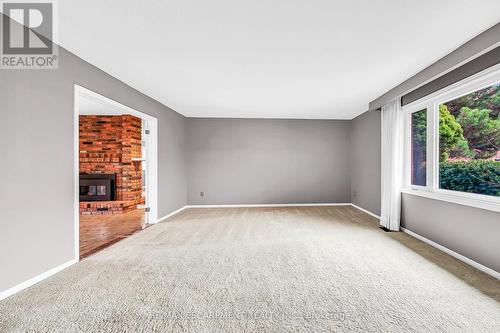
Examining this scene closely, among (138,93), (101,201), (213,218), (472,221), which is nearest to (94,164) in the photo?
(101,201)

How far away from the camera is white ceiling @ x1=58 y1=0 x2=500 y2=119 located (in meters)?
1.97

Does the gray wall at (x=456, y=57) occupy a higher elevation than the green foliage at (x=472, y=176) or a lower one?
higher

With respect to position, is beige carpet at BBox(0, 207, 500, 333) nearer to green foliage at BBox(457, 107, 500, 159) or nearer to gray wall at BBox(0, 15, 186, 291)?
gray wall at BBox(0, 15, 186, 291)

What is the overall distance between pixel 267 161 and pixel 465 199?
4.33 m

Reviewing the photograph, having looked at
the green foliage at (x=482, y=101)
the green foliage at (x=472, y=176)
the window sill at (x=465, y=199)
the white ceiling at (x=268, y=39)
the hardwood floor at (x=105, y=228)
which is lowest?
the hardwood floor at (x=105, y=228)

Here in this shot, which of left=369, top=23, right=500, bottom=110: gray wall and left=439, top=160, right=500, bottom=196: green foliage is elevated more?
left=369, top=23, right=500, bottom=110: gray wall

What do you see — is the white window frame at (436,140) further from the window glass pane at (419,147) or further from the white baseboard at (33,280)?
the white baseboard at (33,280)

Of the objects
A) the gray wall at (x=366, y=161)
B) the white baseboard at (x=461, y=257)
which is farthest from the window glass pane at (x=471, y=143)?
the gray wall at (x=366, y=161)

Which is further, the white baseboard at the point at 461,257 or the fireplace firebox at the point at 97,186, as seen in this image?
the fireplace firebox at the point at 97,186

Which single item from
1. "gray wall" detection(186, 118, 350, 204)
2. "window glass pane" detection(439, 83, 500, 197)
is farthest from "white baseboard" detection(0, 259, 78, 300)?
"window glass pane" detection(439, 83, 500, 197)

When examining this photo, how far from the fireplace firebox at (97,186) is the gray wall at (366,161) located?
20.7ft

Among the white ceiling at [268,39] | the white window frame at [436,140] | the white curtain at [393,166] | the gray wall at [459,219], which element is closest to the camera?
the white ceiling at [268,39]

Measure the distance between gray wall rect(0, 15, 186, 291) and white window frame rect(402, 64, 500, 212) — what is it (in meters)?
4.71

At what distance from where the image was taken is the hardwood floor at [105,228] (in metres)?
3.52
